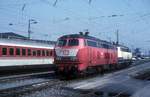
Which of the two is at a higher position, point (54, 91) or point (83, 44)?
point (83, 44)

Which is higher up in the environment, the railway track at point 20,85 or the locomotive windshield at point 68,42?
the locomotive windshield at point 68,42

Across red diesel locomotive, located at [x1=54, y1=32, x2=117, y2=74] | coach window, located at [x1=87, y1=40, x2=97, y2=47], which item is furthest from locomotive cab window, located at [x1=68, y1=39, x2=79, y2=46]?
coach window, located at [x1=87, y1=40, x2=97, y2=47]

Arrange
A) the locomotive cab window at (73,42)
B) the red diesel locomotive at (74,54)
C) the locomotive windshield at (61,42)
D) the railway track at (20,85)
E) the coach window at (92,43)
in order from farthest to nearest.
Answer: the coach window at (92,43) < the locomotive windshield at (61,42) < the locomotive cab window at (73,42) < the red diesel locomotive at (74,54) < the railway track at (20,85)

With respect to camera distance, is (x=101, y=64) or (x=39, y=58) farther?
(x=39, y=58)

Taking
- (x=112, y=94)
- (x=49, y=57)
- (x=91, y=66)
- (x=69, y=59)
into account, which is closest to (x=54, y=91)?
(x=112, y=94)

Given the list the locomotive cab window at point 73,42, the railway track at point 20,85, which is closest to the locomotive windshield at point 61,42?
the locomotive cab window at point 73,42

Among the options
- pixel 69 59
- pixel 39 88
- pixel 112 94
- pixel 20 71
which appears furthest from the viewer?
pixel 20 71

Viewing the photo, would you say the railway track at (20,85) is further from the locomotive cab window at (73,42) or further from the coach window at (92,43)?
the coach window at (92,43)

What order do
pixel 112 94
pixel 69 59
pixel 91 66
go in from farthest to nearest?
1. pixel 91 66
2. pixel 69 59
3. pixel 112 94

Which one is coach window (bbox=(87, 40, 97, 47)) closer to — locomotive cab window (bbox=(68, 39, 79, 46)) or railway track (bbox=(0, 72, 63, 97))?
locomotive cab window (bbox=(68, 39, 79, 46))

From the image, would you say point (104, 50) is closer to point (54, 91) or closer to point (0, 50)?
point (0, 50)

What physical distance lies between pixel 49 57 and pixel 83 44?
11.8 metres

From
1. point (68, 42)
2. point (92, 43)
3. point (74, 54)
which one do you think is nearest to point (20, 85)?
point (74, 54)

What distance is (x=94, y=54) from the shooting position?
84.3 ft
